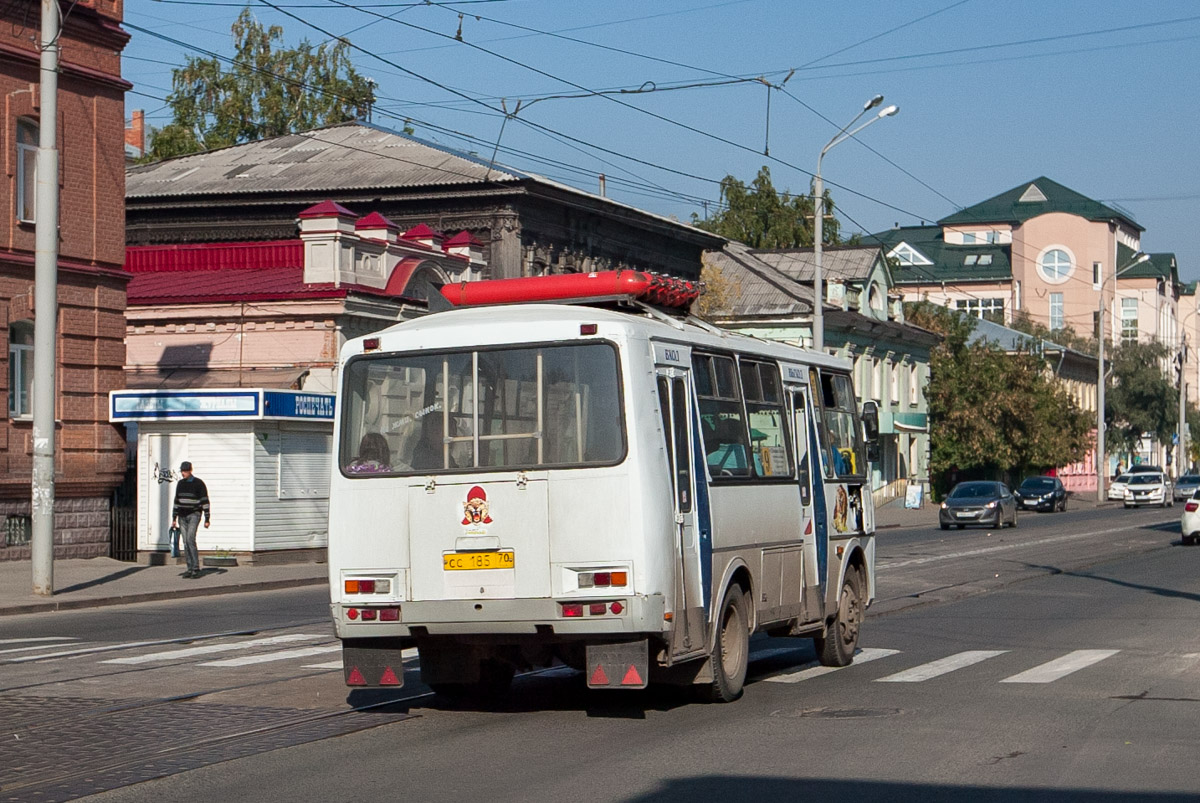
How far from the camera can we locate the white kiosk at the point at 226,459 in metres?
28.0

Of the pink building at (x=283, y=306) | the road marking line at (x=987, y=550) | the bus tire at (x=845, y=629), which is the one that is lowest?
the road marking line at (x=987, y=550)

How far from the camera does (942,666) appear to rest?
1345cm

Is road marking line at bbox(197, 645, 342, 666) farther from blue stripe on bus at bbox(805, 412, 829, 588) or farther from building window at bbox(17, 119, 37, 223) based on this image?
building window at bbox(17, 119, 37, 223)

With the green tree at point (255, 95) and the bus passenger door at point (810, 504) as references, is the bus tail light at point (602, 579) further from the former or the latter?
the green tree at point (255, 95)

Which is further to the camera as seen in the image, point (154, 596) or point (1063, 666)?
point (154, 596)

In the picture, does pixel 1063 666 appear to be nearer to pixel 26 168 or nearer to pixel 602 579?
pixel 602 579

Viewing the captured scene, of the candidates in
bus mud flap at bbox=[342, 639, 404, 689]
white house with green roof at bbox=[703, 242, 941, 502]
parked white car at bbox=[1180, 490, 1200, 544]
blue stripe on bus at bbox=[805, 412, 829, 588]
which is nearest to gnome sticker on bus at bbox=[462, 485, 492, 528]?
bus mud flap at bbox=[342, 639, 404, 689]

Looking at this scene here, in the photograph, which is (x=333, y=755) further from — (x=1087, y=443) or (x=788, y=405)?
(x=1087, y=443)

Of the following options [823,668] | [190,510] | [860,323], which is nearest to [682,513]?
[823,668]

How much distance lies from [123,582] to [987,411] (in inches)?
1914

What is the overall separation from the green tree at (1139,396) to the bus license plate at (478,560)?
285 ft

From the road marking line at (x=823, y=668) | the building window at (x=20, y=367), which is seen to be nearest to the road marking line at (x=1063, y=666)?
the road marking line at (x=823, y=668)

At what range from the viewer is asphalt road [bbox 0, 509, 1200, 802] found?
8.22 m

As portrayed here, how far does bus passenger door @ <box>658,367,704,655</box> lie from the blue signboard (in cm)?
1808
